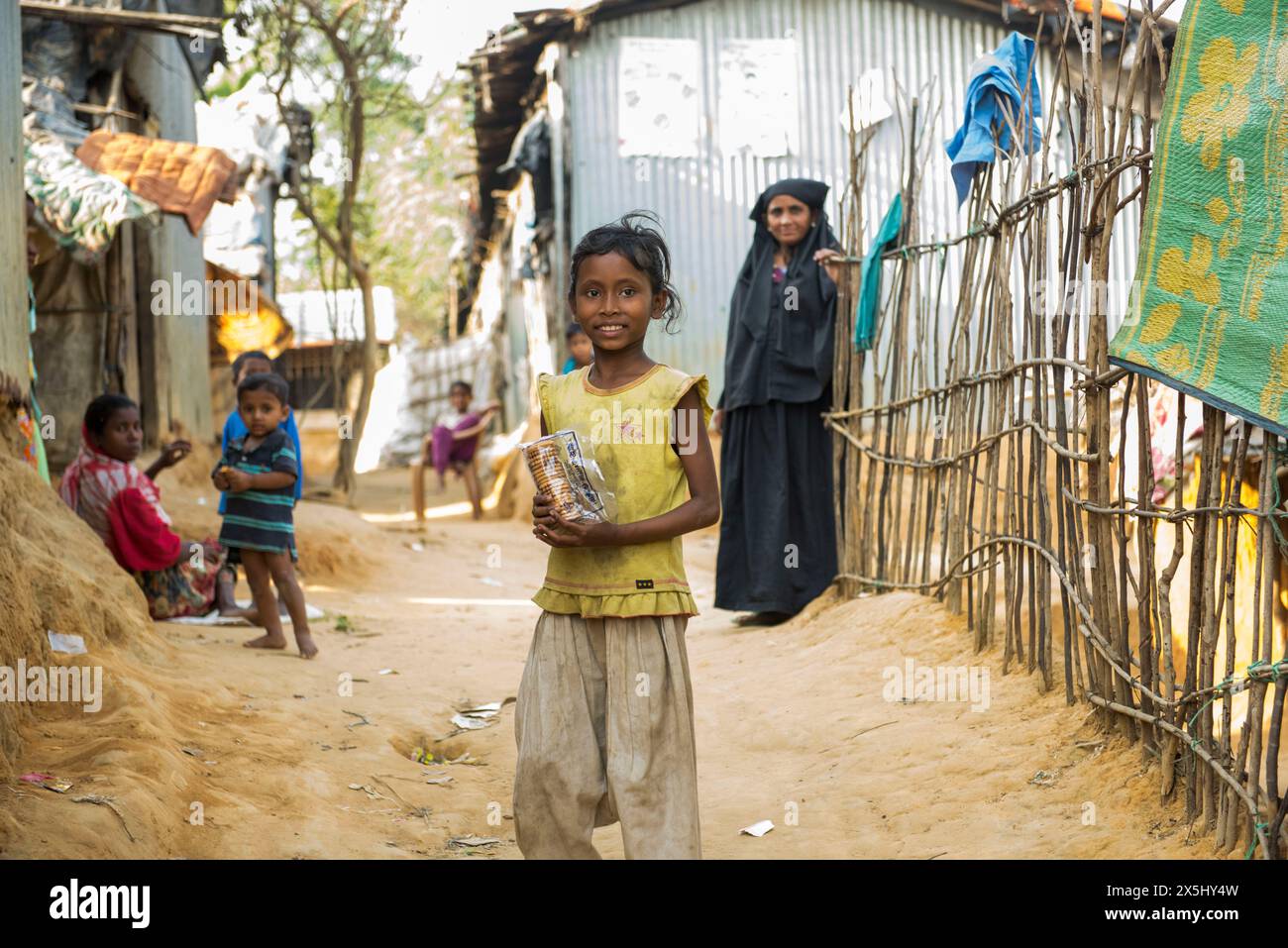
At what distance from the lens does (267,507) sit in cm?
518

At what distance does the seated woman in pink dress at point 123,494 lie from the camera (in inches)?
216

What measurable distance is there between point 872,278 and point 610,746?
3.51 metres

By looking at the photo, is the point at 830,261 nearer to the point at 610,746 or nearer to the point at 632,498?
the point at 632,498

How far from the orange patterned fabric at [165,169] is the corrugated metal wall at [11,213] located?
2.15m

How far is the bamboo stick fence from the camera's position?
9.04ft

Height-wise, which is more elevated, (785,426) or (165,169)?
(165,169)

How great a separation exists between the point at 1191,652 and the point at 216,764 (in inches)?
96.6

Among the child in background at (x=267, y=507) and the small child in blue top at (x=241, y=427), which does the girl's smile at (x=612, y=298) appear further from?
the small child in blue top at (x=241, y=427)

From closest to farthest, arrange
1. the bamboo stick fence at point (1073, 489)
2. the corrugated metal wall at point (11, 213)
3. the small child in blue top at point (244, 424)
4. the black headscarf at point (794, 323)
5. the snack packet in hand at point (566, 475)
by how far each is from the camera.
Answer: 1. the snack packet in hand at point (566, 475)
2. the bamboo stick fence at point (1073, 489)
3. the corrugated metal wall at point (11, 213)
4. the small child in blue top at point (244, 424)
5. the black headscarf at point (794, 323)

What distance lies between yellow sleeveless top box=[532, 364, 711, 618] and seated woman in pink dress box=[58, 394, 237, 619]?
333 cm

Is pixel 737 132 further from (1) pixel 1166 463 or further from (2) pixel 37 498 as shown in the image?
(2) pixel 37 498

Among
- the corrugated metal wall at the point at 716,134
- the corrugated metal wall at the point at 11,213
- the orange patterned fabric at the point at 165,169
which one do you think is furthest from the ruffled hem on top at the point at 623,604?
the corrugated metal wall at the point at 716,134

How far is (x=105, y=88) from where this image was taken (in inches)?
342

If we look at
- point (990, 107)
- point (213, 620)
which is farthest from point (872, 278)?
point (213, 620)
